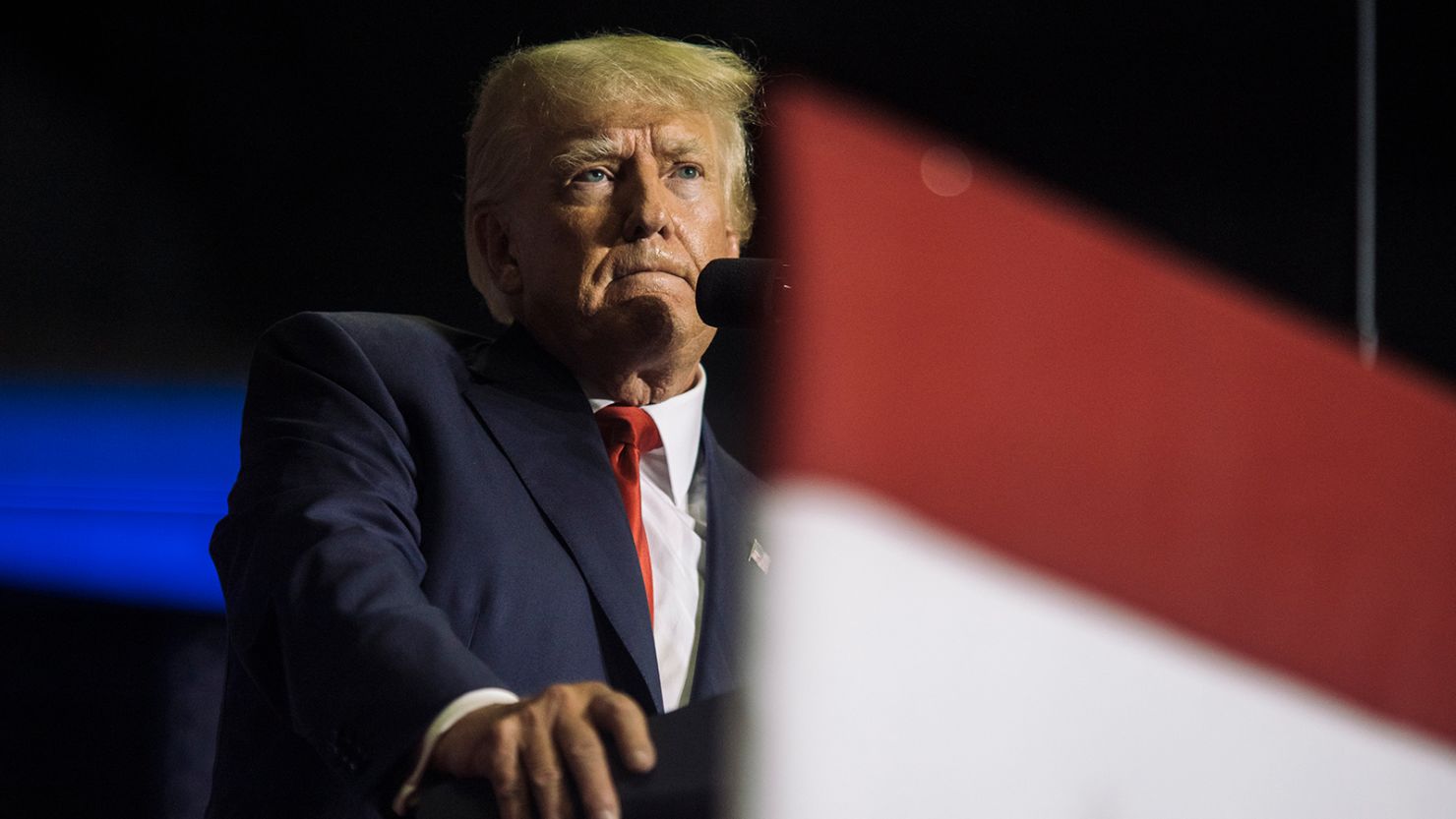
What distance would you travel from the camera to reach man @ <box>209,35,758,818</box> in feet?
2.17

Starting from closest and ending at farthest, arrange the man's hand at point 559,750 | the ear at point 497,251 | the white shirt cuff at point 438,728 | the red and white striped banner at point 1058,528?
the red and white striped banner at point 1058,528
the man's hand at point 559,750
the white shirt cuff at point 438,728
the ear at point 497,251

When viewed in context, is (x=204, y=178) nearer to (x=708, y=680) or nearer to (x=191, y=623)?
(x=191, y=623)

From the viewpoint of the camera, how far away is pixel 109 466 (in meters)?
2.65

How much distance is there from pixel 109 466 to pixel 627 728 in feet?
8.07

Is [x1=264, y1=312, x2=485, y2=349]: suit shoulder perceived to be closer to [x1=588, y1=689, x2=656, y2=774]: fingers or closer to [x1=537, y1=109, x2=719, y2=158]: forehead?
[x1=537, y1=109, x2=719, y2=158]: forehead

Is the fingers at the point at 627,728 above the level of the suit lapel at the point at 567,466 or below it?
above

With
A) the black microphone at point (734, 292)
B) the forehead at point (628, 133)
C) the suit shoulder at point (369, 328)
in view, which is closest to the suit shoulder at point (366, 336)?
the suit shoulder at point (369, 328)

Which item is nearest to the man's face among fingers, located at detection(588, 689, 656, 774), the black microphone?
the black microphone

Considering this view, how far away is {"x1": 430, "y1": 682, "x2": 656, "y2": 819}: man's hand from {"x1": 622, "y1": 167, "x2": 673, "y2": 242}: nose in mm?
815

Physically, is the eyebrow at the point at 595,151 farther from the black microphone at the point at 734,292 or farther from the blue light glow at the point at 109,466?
the blue light glow at the point at 109,466

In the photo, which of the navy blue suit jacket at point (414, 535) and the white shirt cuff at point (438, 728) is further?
the navy blue suit jacket at point (414, 535)

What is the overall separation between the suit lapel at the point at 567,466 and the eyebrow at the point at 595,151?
18 centimetres

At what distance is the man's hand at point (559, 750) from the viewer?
0.47 meters

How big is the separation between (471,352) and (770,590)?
3.20 feet
